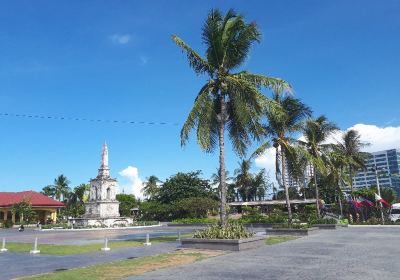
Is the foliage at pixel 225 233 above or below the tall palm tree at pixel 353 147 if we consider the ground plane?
below

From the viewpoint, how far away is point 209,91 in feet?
62.3

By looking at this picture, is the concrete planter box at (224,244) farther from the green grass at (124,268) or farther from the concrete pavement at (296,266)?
the green grass at (124,268)

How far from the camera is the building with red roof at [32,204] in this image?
200ft

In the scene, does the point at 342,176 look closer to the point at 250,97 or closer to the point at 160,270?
the point at 250,97

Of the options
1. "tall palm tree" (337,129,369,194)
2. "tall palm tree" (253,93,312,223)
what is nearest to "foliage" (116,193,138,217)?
"tall palm tree" (337,129,369,194)

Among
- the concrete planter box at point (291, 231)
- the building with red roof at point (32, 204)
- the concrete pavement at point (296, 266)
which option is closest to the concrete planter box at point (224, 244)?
the concrete pavement at point (296, 266)

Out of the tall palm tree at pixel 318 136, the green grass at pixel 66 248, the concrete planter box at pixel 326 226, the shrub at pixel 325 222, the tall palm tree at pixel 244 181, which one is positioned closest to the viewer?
the green grass at pixel 66 248

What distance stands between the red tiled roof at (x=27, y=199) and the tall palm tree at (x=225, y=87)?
49.2 meters

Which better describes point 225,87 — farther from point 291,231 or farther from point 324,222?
point 324,222

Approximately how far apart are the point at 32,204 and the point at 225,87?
170 ft

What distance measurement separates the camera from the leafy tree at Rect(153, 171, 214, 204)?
A: 5978cm

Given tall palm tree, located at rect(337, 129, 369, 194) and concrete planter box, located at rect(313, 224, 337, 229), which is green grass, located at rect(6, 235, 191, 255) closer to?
concrete planter box, located at rect(313, 224, 337, 229)

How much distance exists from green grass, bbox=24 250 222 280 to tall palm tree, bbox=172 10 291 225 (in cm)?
451

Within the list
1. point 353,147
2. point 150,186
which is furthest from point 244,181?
point 353,147
